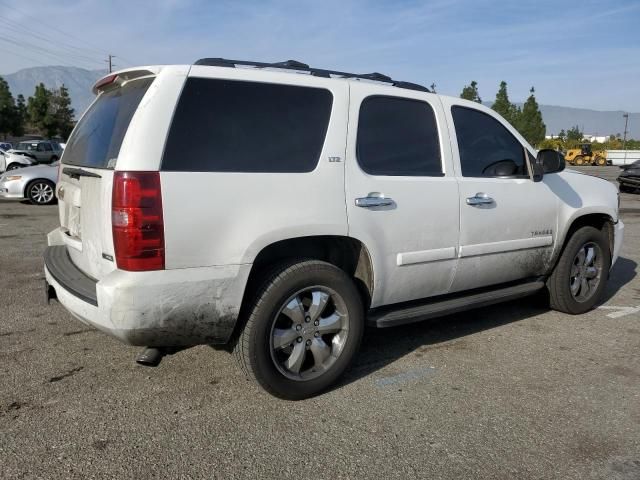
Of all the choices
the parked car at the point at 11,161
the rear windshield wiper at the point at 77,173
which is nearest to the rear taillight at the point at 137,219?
the rear windshield wiper at the point at 77,173

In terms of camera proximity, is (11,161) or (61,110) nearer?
(11,161)

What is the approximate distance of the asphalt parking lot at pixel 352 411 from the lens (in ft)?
8.59

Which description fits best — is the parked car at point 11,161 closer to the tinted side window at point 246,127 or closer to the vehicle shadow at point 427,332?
the vehicle shadow at point 427,332

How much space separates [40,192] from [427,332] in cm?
1162

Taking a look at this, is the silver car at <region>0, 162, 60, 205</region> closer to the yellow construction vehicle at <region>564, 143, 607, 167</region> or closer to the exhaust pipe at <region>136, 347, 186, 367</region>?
the exhaust pipe at <region>136, 347, 186, 367</region>

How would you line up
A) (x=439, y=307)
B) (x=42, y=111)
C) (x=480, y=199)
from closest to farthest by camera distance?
(x=439, y=307) → (x=480, y=199) → (x=42, y=111)

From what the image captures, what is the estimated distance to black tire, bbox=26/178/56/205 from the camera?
42.5ft

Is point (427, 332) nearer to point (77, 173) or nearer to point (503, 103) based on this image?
point (77, 173)

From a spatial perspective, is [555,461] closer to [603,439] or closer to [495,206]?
[603,439]

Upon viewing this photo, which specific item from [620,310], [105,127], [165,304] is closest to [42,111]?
[105,127]

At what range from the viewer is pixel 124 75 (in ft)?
10.5

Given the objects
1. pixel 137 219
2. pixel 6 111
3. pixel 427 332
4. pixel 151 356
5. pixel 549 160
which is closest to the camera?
pixel 137 219

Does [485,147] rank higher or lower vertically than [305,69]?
lower

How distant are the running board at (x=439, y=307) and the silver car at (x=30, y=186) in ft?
37.9
